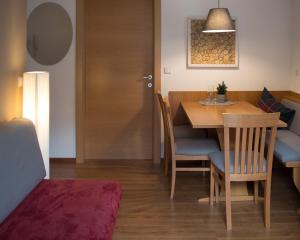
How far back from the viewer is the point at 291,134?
14.6 ft

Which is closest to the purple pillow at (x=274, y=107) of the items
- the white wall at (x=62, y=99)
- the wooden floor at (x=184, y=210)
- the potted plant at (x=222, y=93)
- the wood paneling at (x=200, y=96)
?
the wood paneling at (x=200, y=96)

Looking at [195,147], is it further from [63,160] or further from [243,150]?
[63,160]

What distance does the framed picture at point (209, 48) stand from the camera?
16.6 feet

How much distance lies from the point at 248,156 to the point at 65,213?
5.02 ft

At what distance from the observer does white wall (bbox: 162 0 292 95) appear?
5043mm

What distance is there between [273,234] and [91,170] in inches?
94.4

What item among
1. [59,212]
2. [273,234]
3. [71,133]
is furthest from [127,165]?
[59,212]

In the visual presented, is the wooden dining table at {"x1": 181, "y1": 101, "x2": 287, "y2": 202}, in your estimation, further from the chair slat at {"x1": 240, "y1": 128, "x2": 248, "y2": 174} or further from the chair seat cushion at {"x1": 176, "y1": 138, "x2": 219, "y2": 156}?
the chair slat at {"x1": 240, "y1": 128, "x2": 248, "y2": 174}

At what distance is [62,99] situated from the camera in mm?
5156

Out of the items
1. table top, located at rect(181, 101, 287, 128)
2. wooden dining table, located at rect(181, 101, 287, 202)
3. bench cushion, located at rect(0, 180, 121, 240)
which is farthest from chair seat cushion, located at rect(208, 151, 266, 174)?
bench cushion, located at rect(0, 180, 121, 240)

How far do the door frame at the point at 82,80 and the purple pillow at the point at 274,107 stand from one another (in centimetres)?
123

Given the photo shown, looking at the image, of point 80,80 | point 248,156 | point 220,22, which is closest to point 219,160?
point 248,156

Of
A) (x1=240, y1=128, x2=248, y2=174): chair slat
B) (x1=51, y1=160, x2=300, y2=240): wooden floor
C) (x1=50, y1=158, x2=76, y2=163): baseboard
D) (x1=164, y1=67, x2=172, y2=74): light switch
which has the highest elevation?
(x1=164, y1=67, x2=172, y2=74): light switch

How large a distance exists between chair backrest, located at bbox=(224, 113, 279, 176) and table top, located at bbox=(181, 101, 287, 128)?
0.20 m
